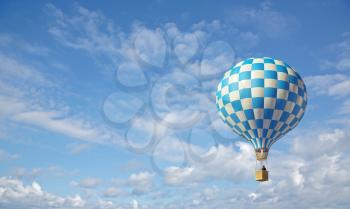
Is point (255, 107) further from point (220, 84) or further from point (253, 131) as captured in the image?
point (220, 84)

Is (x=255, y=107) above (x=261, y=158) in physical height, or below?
above

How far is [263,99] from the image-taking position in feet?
146

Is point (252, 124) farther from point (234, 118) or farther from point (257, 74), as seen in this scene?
point (257, 74)

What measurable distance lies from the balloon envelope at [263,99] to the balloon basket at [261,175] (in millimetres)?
3180

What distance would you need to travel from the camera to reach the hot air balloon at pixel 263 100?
44688mm

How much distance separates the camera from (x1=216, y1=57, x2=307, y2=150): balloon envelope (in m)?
44.7

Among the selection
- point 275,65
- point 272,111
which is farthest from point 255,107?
point 275,65

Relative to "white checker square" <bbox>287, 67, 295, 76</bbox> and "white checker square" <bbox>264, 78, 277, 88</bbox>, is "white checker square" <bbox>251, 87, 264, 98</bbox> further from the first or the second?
"white checker square" <bbox>287, 67, 295, 76</bbox>

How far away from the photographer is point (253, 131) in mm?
45688

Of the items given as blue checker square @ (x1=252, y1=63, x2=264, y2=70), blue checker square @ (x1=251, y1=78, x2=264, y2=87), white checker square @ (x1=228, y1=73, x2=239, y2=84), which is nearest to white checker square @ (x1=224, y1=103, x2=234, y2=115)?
white checker square @ (x1=228, y1=73, x2=239, y2=84)

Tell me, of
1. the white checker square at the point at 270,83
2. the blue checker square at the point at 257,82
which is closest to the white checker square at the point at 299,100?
the white checker square at the point at 270,83

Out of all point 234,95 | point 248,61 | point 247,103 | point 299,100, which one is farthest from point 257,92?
point 299,100

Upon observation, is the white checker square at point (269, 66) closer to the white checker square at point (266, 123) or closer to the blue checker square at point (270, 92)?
the blue checker square at point (270, 92)

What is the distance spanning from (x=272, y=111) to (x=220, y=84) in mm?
7309
